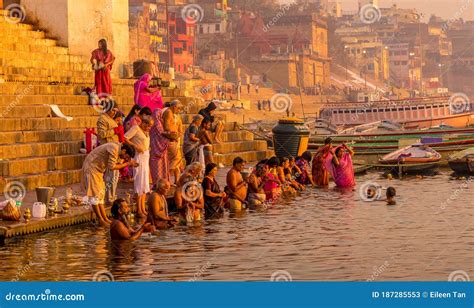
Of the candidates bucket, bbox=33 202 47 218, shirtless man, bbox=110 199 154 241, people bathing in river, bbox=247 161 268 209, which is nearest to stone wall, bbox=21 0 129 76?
people bathing in river, bbox=247 161 268 209

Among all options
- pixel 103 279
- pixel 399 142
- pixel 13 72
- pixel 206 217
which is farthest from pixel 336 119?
pixel 103 279

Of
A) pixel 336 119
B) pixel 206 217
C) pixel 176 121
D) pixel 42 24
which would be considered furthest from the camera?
pixel 336 119

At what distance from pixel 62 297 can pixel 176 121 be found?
9.00m

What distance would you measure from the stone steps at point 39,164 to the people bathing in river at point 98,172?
246 cm

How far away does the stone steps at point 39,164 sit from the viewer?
54.1 ft

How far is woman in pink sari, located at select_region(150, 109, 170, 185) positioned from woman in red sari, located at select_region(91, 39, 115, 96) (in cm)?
298

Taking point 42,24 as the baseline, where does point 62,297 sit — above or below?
below

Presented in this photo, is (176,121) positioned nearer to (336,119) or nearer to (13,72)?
(13,72)

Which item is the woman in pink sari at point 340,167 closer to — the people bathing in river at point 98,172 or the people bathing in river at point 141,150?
the people bathing in river at point 141,150

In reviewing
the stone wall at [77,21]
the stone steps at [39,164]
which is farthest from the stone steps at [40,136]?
the stone wall at [77,21]

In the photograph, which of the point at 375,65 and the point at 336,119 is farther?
the point at 375,65

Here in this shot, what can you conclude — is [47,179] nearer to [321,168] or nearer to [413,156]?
[321,168]

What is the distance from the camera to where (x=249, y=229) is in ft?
47.6

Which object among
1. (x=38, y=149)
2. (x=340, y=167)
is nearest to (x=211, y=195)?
(x=38, y=149)
